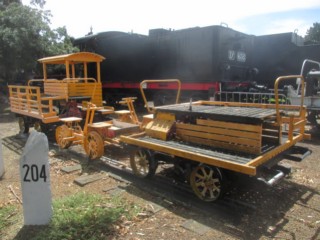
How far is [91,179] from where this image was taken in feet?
17.3

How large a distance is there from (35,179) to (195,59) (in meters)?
8.32

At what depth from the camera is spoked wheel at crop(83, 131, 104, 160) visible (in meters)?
5.99

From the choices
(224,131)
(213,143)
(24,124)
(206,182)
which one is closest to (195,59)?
(24,124)

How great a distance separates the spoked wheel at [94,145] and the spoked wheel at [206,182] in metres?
2.38

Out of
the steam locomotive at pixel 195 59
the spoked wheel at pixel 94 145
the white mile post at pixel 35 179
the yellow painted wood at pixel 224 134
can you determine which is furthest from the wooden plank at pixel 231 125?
the steam locomotive at pixel 195 59

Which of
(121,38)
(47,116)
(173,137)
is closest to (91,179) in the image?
(173,137)

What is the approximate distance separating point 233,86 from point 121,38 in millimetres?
5754

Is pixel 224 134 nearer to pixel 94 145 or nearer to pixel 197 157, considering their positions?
pixel 197 157

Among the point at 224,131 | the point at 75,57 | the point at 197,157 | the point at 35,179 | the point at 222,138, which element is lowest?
the point at 35,179

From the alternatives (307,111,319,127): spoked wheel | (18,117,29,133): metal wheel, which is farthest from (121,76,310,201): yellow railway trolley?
(18,117,29,133): metal wheel

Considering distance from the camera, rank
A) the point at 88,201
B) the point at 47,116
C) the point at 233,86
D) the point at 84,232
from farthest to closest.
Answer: the point at 233,86, the point at 47,116, the point at 88,201, the point at 84,232

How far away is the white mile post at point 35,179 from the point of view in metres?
3.50

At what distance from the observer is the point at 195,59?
35.7ft

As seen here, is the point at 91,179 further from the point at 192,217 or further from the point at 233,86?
the point at 233,86
